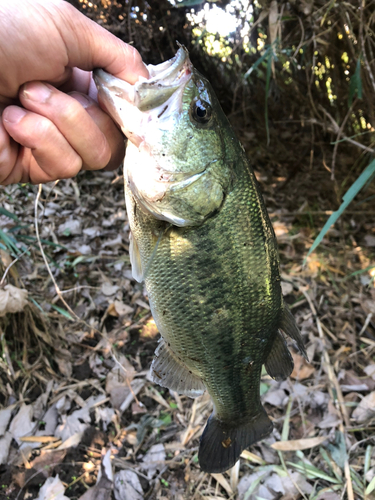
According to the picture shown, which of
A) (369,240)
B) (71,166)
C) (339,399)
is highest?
(71,166)

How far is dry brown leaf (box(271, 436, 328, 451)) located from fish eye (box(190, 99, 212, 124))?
216 centimetres

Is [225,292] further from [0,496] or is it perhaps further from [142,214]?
[0,496]

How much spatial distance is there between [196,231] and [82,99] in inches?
26.3

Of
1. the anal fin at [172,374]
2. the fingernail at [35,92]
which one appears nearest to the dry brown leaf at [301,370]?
the anal fin at [172,374]

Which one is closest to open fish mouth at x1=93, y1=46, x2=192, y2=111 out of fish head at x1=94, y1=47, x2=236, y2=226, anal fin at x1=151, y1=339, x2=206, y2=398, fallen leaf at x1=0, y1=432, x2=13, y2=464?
fish head at x1=94, y1=47, x2=236, y2=226

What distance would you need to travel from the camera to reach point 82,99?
50.3 inches

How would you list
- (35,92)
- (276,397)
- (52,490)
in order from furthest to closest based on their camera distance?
(276,397), (52,490), (35,92)

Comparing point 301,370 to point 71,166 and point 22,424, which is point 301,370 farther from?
point 71,166

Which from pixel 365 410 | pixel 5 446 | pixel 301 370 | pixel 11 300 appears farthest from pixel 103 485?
pixel 365 410

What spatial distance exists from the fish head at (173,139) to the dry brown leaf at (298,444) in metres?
1.87

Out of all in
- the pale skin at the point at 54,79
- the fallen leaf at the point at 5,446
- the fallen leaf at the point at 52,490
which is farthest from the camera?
the fallen leaf at the point at 5,446

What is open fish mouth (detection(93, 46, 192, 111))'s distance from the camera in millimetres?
1114

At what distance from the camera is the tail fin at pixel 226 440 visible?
151 cm

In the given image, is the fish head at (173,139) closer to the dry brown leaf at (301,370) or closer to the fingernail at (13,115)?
the fingernail at (13,115)
